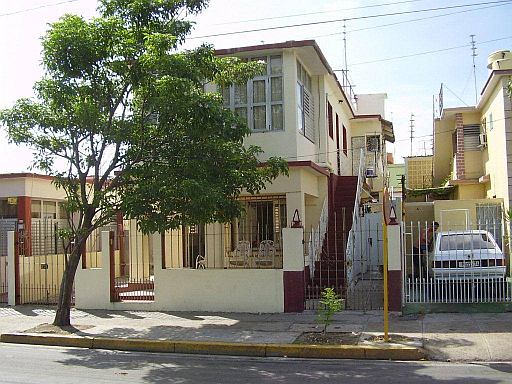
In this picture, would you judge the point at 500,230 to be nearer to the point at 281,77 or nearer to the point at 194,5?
the point at 281,77

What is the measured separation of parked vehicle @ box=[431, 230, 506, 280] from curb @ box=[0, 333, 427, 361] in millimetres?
3701

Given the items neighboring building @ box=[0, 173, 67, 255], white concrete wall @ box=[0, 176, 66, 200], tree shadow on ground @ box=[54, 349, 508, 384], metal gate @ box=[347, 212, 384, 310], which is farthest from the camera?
white concrete wall @ box=[0, 176, 66, 200]

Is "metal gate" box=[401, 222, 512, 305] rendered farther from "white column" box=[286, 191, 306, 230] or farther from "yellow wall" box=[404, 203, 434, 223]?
"yellow wall" box=[404, 203, 434, 223]

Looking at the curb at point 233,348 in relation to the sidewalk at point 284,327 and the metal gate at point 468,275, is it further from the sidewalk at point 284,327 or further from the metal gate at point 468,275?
the metal gate at point 468,275

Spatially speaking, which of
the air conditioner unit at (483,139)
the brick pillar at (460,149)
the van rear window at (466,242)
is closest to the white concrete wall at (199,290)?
the van rear window at (466,242)

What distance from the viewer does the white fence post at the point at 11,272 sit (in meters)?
15.8

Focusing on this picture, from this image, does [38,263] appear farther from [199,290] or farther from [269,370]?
[269,370]

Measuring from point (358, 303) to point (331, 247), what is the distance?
9.26 ft

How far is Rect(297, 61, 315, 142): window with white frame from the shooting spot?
16.2 m

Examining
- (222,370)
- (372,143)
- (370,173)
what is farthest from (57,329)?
(372,143)

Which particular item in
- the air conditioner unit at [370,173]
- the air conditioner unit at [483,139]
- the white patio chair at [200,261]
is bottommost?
the white patio chair at [200,261]

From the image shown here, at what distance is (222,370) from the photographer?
28.4 ft

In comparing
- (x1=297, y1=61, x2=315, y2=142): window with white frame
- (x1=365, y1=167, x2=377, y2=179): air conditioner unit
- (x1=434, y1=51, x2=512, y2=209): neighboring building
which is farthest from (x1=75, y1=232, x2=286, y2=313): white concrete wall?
(x1=365, y1=167, x2=377, y2=179): air conditioner unit

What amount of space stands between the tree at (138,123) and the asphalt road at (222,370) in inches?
106
